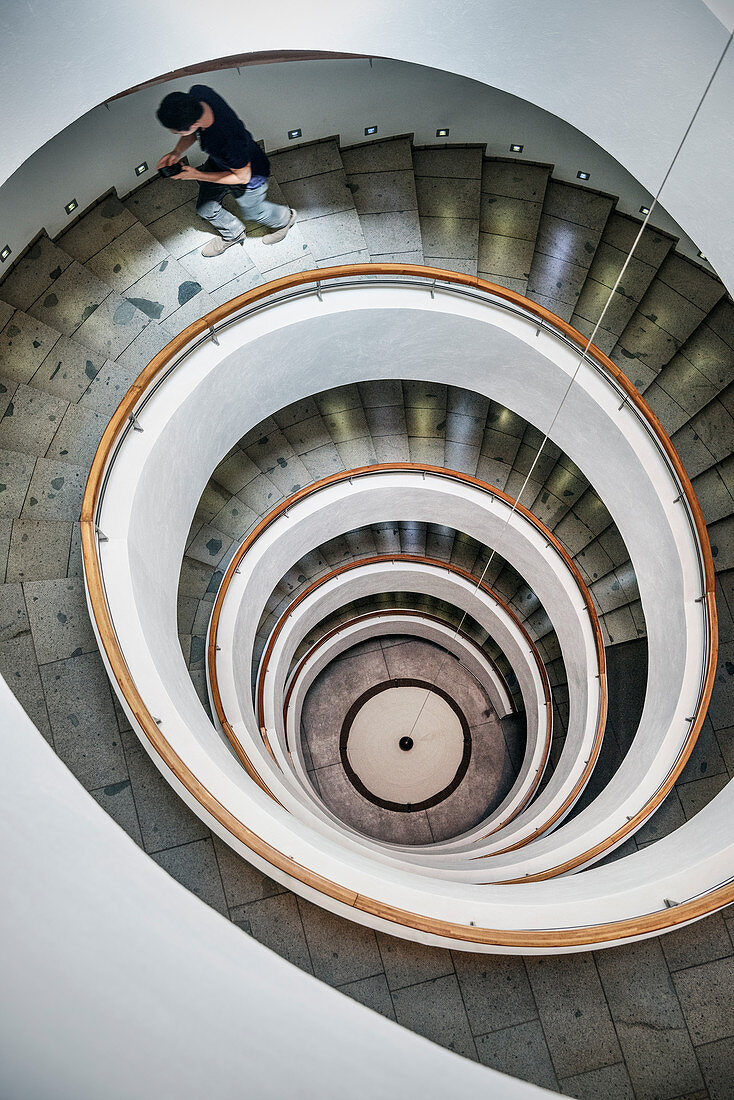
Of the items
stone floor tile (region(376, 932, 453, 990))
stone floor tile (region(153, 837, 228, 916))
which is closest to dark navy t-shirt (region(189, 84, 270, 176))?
stone floor tile (region(153, 837, 228, 916))

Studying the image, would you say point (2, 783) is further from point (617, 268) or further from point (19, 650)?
point (617, 268)

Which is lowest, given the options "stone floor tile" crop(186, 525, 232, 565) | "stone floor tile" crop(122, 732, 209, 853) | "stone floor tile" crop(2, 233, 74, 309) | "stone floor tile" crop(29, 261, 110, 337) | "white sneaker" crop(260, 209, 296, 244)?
"stone floor tile" crop(122, 732, 209, 853)

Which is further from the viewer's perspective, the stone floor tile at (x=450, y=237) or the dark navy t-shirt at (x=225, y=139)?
the stone floor tile at (x=450, y=237)

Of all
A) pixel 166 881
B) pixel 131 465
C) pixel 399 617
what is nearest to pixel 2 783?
pixel 166 881

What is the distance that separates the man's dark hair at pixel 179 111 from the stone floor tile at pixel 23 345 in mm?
2260

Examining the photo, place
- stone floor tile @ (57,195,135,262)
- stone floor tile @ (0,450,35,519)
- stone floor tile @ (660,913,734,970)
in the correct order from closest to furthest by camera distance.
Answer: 1. stone floor tile @ (660,913,734,970)
2. stone floor tile @ (0,450,35,519)
3. stone floor tile @ (57,195,135,262)

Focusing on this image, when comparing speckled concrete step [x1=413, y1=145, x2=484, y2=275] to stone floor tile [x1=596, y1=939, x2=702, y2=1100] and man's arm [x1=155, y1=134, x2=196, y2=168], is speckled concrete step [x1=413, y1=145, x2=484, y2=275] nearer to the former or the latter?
man's arm [x1=155, y1=134, x2=196, y2=168]

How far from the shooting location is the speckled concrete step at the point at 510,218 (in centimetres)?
735

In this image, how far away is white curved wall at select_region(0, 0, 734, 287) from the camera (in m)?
4.29

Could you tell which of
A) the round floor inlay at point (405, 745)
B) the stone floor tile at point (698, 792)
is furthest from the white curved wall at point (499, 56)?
the round floor inlay at point (405, 745)

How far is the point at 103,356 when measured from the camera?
19.1ft

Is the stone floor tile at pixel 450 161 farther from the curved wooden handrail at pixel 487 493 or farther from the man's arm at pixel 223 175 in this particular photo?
the curved wooden handrail at pixel 487 493

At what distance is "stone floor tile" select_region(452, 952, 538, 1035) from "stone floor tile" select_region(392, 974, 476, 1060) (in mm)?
69

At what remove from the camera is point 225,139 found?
6059 millimetres
